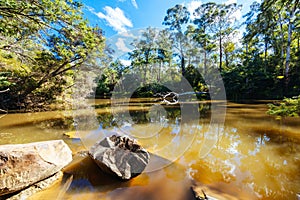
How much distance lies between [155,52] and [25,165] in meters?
12.0

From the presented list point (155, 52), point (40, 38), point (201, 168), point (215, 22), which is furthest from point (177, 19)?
point (201, 168)

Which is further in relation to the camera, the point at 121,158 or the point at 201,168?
the point at 201,168

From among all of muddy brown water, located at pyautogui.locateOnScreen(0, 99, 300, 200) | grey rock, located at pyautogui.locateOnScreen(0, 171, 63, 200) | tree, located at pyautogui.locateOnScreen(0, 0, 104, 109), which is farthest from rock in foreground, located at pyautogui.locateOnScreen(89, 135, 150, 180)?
tree, located at pyautogui.locateOnScreen(0, 0, 104, 109)

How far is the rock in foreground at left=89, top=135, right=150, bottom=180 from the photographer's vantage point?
210cm

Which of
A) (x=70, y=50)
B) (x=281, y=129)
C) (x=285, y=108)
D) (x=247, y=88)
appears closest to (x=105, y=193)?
(x=285, y=108)

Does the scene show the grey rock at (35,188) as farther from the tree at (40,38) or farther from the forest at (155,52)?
the tree at (40,38)

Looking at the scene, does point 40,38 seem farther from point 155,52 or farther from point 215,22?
point 215,22

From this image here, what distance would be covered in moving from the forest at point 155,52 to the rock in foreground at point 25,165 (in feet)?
9.89

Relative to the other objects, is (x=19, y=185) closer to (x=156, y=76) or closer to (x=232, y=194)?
(x=232, y=194)

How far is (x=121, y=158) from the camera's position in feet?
7.27

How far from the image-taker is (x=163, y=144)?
3.49 m

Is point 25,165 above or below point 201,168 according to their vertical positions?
above

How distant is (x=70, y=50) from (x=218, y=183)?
7.02m

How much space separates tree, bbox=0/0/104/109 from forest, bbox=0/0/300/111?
3 centimetres
